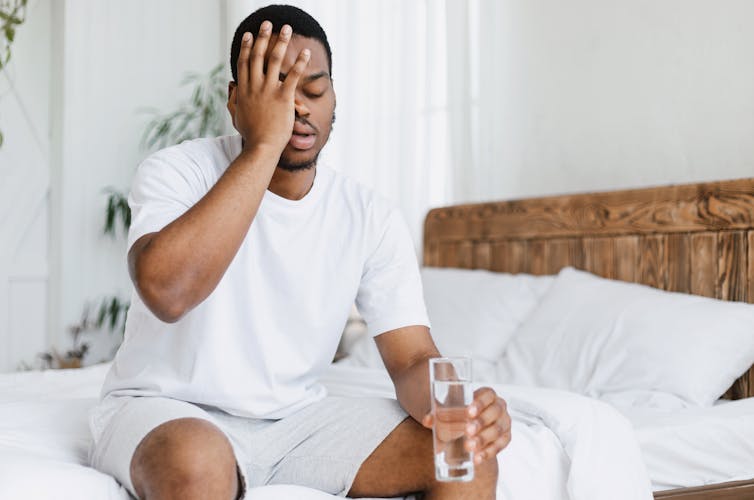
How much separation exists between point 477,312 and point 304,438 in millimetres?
1439

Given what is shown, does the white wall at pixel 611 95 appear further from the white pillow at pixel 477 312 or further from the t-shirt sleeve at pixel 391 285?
the t-shirt sleeve at pixel 391 285

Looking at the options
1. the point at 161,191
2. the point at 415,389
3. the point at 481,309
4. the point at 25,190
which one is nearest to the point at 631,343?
the point at 481,309

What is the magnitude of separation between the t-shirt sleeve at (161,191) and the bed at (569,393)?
1.15 feet

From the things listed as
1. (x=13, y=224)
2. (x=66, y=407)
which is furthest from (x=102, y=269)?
(x=66, y=407)

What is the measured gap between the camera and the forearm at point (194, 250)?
1140mm

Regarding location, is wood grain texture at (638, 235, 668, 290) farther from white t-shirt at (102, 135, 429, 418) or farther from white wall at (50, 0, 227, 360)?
white wall at (50, 0, 227, 360)

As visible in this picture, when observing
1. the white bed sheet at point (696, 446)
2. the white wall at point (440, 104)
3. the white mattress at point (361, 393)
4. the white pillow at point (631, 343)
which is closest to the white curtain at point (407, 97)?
the white wall at point (440, 104)

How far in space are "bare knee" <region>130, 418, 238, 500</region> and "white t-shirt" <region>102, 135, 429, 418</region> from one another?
0.67ft

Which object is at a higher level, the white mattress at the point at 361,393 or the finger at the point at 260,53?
the finger at the point at 260,53

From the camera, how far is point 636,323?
2236 millimetres

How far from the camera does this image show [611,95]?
2779 mm

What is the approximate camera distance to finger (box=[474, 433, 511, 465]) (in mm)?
1127

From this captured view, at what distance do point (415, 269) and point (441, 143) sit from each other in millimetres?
1949

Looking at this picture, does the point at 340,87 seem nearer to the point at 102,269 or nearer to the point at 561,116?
the point at 561,116
